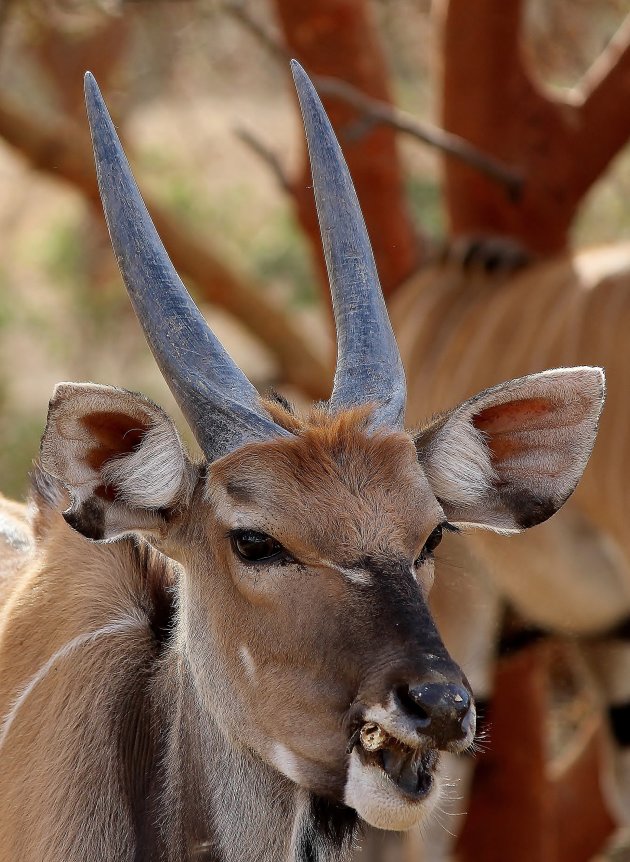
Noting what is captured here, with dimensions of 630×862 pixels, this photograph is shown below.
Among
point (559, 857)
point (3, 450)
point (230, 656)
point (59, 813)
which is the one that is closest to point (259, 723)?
point (230, 656)

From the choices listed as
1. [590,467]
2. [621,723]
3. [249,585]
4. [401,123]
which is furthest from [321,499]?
[621,723]

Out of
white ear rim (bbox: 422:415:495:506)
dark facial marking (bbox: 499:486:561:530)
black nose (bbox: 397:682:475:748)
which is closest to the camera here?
black nose (bbox: 397:682:475:748)

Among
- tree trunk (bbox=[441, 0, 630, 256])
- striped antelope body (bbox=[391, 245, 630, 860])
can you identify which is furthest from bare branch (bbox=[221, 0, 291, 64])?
striped antelope body (bbox=[391, 245, 630, 860])

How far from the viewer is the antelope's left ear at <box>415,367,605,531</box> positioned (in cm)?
224

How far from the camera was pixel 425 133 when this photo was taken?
455 centimetres

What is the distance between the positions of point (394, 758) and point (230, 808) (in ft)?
1.45

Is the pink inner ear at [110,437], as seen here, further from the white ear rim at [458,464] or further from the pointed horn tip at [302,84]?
the pointed horn tip at [302,84]

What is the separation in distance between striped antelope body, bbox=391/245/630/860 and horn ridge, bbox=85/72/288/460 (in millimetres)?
1812

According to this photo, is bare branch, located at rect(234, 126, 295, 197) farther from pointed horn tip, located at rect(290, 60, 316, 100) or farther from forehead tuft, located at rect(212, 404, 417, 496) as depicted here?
forehead tuft, located at rect(212, 404, 417, 496)

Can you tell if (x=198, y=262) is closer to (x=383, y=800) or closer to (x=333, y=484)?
(x=333, y=484)

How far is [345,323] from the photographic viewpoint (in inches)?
92.1

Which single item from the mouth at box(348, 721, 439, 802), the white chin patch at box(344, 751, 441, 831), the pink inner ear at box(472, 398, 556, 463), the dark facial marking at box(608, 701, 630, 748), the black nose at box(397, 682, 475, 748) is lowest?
the dark facial marking at box(608, 701, 630, 748)

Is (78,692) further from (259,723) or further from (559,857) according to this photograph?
(559,857)

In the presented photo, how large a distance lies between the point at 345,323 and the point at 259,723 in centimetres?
68
